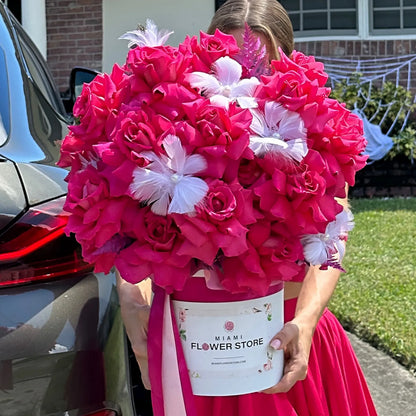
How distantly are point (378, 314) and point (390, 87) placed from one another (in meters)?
5.23

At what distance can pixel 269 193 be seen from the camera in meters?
1.37

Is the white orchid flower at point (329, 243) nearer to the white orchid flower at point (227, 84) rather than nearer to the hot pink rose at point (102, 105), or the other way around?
the white orchid flower at point (227, 84)

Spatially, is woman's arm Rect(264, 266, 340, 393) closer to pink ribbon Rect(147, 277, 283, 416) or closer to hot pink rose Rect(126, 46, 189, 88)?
pink ribbon Rect(147, 277, 283, 416)

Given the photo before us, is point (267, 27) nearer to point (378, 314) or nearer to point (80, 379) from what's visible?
point (80, 379)

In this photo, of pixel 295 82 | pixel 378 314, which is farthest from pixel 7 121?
pixel 378 314

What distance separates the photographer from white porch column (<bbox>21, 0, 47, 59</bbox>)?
8.93 m

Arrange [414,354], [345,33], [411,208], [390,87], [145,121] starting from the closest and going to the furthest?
1. [145,121]
2. [414,354]
3. [411,208]
4. [390,87]
5. [345,33]

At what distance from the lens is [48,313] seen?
1760 millimetres

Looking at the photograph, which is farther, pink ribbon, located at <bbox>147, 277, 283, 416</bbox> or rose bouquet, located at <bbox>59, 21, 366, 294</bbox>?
pink ribbon, located at <bbox>147, 277, 283, 416</bbox>

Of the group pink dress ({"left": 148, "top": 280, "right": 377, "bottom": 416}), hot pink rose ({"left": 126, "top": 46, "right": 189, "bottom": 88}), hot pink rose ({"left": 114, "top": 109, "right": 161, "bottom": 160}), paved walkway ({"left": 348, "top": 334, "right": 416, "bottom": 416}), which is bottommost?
paved walkway ({"left": 348, "top": 334, "right": 416, "bottom": 416})

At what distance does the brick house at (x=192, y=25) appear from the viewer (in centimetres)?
930

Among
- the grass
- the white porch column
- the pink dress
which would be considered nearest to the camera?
the pink dress

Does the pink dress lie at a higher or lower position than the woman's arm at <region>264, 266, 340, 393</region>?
lower

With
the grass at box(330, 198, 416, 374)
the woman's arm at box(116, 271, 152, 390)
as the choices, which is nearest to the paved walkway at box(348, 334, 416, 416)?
the grass at box(330, 198, 416, 374)
